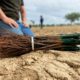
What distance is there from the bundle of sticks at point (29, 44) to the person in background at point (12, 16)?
1.14ft

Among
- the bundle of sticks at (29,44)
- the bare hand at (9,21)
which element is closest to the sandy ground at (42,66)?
the bundle of sticks at (29,44)

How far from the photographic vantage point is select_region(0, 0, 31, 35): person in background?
5.32 m

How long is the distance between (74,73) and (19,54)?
0.90m

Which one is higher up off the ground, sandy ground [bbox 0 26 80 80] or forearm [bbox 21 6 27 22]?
forearm [bbox 21 6 27 22]

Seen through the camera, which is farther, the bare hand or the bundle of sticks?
the bare hand

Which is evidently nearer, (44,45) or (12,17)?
(44,45)

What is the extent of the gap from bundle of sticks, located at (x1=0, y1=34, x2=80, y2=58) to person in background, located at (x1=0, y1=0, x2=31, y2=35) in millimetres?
347

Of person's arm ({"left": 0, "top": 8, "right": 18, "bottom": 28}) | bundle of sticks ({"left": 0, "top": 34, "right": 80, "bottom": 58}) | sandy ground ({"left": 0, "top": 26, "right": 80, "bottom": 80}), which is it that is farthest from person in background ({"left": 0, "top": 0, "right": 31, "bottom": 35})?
sandy ground ({"left": 0, "top": 26, "right": 80, "bottom": 80})

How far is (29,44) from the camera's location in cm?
494

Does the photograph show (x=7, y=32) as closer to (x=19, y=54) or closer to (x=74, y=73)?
(x=19, y=54)

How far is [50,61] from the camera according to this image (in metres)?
4.54

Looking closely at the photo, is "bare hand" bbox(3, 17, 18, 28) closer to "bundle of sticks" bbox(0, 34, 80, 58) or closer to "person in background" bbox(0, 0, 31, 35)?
"person in background" bbox(0, 0, 31, 35)

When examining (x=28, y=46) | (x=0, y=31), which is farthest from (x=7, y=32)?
(x=28, y=46)

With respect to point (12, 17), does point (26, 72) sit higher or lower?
lower
